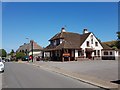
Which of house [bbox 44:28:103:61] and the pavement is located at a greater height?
house [bbox 44:28:103:61]

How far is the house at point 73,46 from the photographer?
61812 millimetres

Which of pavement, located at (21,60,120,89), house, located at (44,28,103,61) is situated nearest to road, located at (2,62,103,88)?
pavement, located at (21,60,120,89)

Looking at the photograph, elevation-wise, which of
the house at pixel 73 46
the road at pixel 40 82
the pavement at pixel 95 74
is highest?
the house at pixel 73 46

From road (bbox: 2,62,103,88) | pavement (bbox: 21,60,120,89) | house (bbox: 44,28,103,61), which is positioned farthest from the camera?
house (bbox: 44,28,103,61)

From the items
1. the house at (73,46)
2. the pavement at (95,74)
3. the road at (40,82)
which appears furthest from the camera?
the house at (73,46)

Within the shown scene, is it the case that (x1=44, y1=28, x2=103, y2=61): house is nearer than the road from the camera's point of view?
No

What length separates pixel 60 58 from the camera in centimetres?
6228

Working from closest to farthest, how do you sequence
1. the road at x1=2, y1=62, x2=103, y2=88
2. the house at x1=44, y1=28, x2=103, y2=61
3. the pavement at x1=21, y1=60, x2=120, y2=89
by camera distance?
the road at x1=2, y1=62, x2=103, y2=88
the pavement at x1=21, y1=60, x2=120, y2=89
the house at x1=44, y1=28, x2=103, y2=61

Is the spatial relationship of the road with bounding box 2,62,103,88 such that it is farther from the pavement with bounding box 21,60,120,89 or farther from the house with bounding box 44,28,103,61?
the house with bounding box 44,28,103,61

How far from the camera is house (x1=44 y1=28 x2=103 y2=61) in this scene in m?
61.8

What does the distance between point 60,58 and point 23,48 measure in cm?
5573

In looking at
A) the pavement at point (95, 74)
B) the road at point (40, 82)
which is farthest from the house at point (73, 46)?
the road at point (40, 82)

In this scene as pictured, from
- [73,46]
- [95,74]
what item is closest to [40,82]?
[95,74]

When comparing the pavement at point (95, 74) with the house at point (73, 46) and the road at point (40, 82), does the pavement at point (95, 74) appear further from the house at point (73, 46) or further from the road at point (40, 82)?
the house at point (73, 46)
